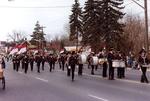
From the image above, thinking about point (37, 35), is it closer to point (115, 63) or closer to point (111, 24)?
point (111, 24)

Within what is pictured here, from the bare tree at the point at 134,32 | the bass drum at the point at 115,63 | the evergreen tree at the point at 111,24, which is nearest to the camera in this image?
the bass drum at the point at 115,63

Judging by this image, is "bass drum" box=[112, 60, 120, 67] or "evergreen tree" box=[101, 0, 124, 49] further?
"evergreen tree" box=[101, 0, 124, 49]

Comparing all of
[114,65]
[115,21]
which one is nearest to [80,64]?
[114,65]

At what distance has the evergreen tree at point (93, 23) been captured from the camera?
2790 inches

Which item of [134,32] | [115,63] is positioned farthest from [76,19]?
[115,63]

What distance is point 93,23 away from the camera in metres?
73.1

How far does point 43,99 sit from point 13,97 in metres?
1.86

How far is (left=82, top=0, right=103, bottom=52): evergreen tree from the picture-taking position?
70875mm

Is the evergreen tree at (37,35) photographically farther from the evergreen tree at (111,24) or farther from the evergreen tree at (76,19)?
the evergreen tree at (111,24)

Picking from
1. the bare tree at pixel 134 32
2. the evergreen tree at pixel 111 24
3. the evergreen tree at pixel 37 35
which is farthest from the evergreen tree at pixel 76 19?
the evergreen tree at pixel 37 35

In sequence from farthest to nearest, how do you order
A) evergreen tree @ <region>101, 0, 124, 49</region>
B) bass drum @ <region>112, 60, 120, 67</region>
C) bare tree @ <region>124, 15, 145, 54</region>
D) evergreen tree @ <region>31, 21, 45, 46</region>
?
evergreen tree @ <region>31, 21, 45, 46</region> < bare tree @ <region>124, 15, 145, 54</region> < evergreen tree @ <region>101, 0, 124, 49</region> < bass drum @ <region>112, 60, 120, 67</region>

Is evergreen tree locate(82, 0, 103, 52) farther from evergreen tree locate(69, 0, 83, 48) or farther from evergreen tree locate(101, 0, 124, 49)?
evergreen tree locate(69, 0, 83, 48)

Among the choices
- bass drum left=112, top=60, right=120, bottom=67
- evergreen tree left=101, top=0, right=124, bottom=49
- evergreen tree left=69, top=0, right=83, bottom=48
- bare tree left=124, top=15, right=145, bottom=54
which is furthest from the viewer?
evergreen tree left=69, top=0, right=83, bottom=48

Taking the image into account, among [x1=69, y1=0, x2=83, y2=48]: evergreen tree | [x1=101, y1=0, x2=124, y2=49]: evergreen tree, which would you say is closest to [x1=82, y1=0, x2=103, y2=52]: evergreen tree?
[x1=101, y1=0, x2=124, y2=49]: evergreen tree
